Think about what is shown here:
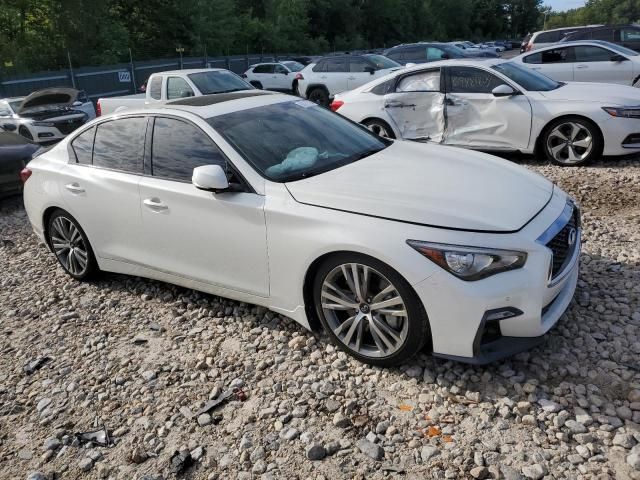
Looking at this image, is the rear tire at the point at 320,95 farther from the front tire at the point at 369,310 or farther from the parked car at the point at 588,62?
the front tire at the point at 369,310

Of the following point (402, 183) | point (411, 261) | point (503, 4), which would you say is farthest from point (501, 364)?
point (503, 4)

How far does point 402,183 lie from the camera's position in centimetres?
341

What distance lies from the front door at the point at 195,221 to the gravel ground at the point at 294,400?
469 millimetres

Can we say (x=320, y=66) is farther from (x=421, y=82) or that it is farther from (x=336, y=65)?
(x=421, y=82)

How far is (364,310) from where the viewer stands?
326cm

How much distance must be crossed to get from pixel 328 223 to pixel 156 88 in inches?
385

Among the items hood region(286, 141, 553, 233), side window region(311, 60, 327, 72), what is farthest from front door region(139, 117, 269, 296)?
A: side window region(311, 60, 327, 72)

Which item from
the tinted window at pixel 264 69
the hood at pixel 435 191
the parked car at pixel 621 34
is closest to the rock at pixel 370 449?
the hood at pixel 435 191

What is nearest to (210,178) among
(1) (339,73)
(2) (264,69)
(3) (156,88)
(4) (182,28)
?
(3) (156,88)

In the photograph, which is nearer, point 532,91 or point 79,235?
point 79,235

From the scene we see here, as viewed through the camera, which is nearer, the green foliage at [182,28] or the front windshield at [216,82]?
the front windshield at [216,82]

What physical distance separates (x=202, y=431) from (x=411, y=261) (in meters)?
1.48

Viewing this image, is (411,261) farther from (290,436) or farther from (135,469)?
(135,469)

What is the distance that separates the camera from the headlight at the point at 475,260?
289cm
